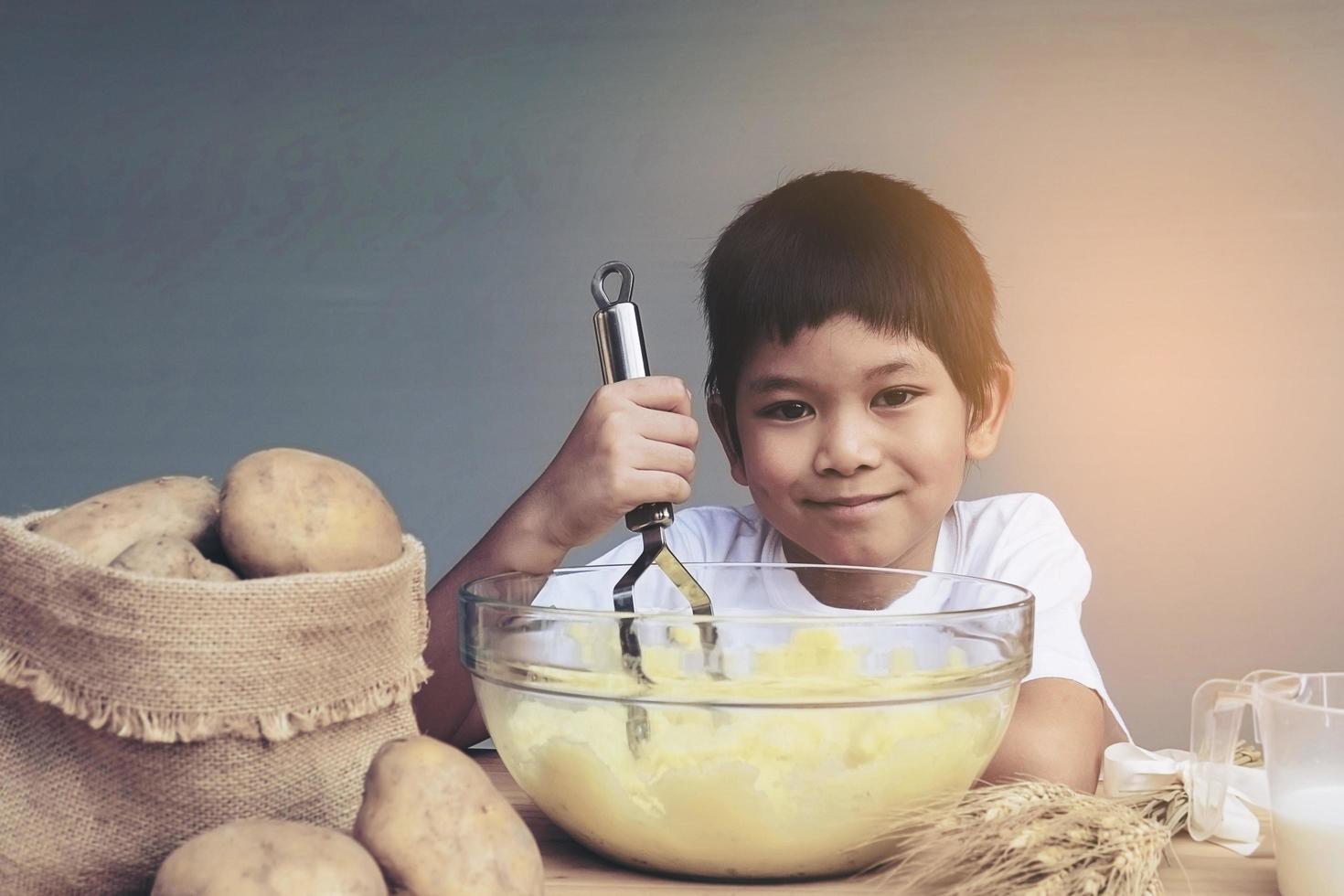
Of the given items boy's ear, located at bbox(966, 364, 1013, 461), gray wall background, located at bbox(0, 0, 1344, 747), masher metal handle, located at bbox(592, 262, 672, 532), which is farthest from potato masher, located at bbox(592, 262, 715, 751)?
gray wall background, located at bbox(0, 0, 1344, 747)

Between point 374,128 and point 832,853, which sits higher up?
point 374,128

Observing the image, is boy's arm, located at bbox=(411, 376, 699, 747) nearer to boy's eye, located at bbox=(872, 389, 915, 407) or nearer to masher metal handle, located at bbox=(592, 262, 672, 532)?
masher metal handle, located at bbox=(592, 262, 672, 532)

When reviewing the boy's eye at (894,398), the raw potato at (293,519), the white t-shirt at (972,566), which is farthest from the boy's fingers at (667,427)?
the raw potato at (293,519)

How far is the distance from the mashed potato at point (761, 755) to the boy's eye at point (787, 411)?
56 centimetres

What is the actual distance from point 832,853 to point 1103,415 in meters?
1.67

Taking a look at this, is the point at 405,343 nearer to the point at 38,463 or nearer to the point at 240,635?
the point at 38,463

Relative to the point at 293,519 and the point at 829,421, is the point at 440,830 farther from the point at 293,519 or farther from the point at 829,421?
the point at 829,421

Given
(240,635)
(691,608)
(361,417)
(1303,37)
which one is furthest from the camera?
(361,417)

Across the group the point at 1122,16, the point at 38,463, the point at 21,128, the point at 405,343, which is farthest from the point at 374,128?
the point at 1122,16

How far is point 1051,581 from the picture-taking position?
1256 mm

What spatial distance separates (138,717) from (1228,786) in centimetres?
59

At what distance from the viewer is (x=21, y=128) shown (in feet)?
7.50

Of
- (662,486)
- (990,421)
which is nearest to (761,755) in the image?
(662,486)

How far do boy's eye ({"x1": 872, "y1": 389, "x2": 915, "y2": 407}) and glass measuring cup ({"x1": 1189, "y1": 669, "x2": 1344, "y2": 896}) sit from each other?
55 cm
